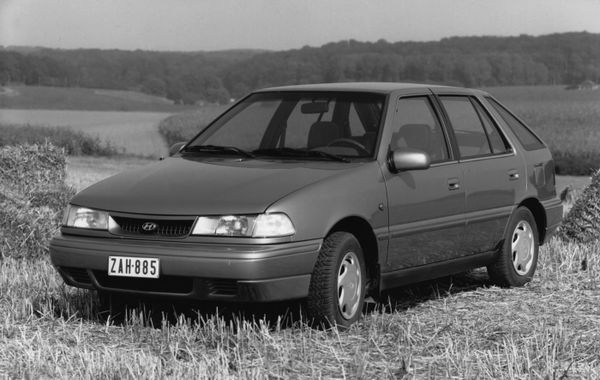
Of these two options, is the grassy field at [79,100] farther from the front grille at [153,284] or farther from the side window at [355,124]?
the front grille at [153,284]

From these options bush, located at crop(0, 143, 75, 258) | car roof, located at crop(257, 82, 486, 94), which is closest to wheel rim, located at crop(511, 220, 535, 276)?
car roof, located at crop(257, 82, 486, 94)

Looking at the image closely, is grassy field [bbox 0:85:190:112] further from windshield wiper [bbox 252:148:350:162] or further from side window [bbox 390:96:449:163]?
windshield wiper [bbox 252:148:350:162]

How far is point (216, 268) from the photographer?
6891mm

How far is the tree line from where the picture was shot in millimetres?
→ 91312

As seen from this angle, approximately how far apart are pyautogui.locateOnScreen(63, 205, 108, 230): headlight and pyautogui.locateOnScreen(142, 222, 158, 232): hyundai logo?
0.28 m

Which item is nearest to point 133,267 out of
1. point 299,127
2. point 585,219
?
point 299,127

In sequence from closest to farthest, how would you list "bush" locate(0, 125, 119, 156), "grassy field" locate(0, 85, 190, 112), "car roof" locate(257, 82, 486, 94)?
"car roof" locate(257, 82, 486, 94), "bush" locate(0, 125, 119, 156), "grassy field" locate(0, 85, 190, 112)

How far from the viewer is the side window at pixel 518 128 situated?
9938 mm

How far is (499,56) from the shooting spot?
110 meters

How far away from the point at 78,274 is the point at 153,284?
0.56m

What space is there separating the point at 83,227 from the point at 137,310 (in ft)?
2.74

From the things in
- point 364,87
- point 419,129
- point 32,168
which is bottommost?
→ point 32,168

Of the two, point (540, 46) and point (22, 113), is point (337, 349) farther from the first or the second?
point (540, 46)

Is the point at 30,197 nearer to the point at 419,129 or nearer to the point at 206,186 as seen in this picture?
the point at 419,129
